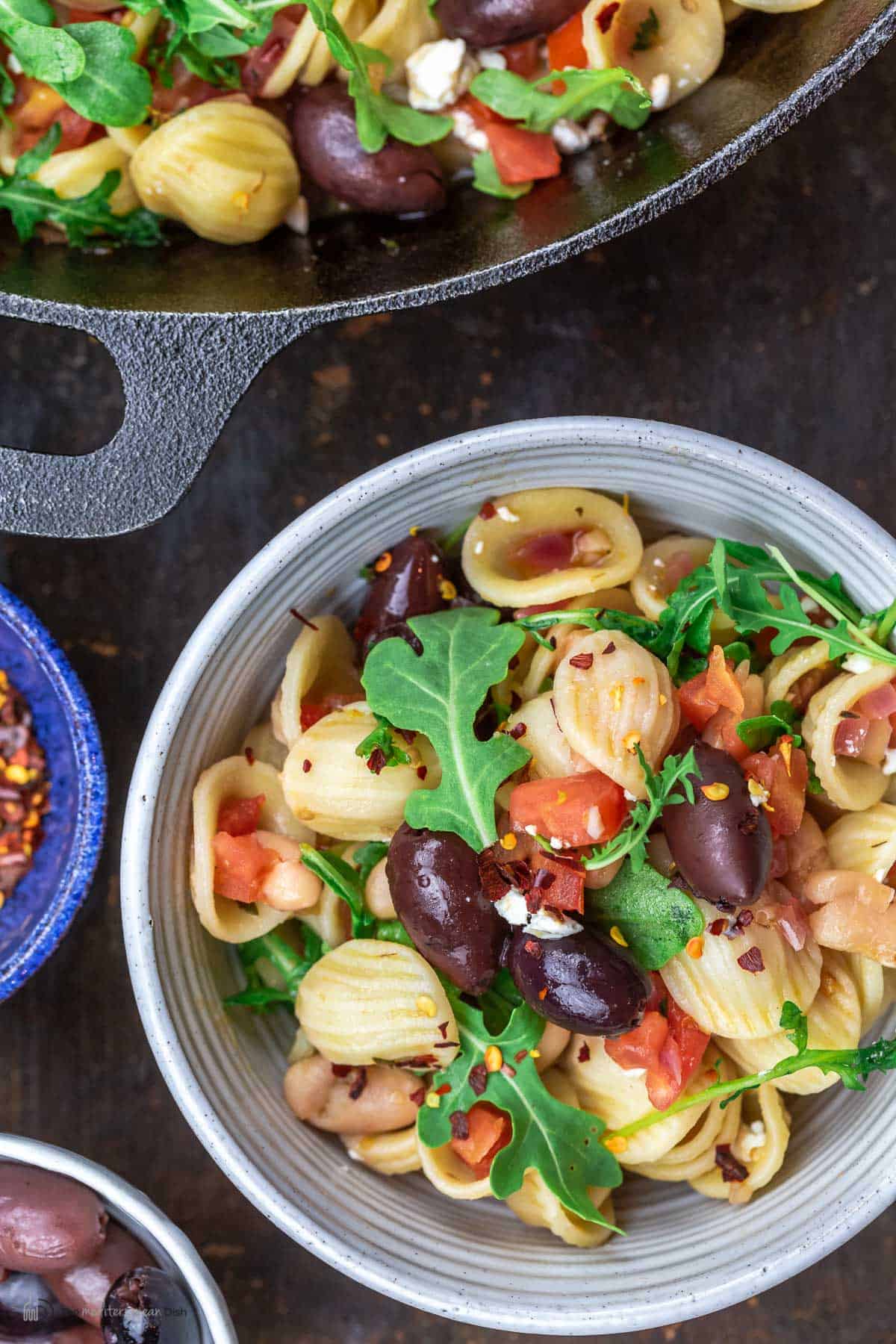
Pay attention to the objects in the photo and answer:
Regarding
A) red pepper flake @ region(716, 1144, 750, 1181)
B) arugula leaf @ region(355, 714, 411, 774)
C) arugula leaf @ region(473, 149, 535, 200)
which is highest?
arugula leaf @ region(473, 149, 535, 200)

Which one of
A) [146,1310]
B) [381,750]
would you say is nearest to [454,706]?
[381,750]

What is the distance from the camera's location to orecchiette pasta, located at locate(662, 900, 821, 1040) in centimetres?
109

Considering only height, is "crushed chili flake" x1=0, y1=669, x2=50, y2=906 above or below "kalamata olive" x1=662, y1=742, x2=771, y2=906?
below

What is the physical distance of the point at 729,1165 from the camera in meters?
1.21

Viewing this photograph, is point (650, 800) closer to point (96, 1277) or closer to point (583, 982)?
point (583, 982)

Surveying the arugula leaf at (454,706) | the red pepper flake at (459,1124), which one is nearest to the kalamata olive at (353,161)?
the arugula leaf at (454,706)

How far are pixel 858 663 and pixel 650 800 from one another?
0.25 m

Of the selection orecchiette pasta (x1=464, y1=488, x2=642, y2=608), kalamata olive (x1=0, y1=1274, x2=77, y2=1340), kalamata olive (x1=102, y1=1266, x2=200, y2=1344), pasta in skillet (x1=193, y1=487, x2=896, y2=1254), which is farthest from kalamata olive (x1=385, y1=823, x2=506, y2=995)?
kalamata olive (x1=0, y1=1274, x2=77, y2=1340)

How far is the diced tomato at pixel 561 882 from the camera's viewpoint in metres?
1.08

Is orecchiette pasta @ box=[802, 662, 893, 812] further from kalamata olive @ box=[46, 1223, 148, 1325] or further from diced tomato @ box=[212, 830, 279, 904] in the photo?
kalamata olive @ box=[46, 1223, 148, 1325]

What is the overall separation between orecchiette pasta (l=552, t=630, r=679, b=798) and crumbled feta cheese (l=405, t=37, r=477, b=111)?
60cm

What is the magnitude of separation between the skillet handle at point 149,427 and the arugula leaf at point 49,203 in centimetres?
22

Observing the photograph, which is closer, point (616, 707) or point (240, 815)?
point (616, 707)

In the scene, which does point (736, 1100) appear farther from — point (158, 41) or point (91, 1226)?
point (158, 41)
